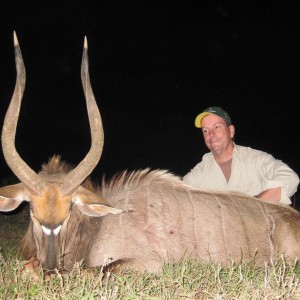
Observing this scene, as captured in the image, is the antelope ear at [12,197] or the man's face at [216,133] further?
the man's face at [216,133]

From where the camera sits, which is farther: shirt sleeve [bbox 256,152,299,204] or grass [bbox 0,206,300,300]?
shirt sleeve [bbox 256,152,299,204]

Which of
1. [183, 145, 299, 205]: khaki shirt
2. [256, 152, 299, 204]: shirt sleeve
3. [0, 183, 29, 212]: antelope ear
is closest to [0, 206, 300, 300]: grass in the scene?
[0, 183, 29, 212]: antelope ear

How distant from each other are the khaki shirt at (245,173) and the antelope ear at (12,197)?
1420mm

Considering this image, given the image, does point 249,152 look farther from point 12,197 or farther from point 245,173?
point 12,197

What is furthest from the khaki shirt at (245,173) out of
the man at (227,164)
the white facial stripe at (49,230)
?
the white facial stripe at (49,230)

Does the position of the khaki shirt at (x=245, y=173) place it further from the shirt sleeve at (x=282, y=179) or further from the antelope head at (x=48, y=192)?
the antelope head at (x=48, y=192)

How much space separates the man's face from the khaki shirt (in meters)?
0.12

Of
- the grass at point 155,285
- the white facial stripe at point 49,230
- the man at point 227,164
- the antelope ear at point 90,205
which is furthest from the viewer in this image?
the man at point 227,164

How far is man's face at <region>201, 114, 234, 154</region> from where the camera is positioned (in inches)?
171

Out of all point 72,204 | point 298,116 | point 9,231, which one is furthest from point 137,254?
point 298,116

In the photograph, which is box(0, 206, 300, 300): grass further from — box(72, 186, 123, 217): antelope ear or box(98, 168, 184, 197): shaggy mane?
box(98, 168, 184, 197): shaggy mane

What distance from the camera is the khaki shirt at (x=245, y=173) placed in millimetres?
4039

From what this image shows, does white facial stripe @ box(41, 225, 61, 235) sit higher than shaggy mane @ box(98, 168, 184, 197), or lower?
lower

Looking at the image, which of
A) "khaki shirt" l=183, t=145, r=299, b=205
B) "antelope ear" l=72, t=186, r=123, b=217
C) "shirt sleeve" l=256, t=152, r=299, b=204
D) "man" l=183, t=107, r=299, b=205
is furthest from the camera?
"man" l=183, t=107, r=299, b=205
